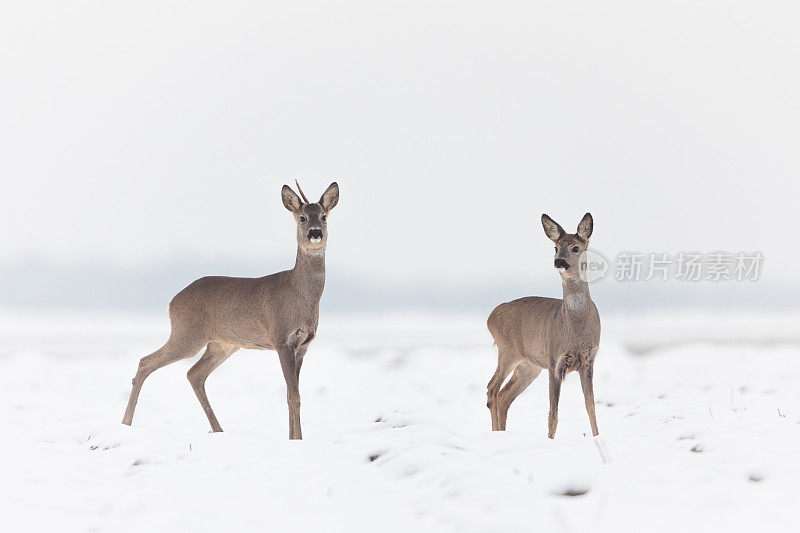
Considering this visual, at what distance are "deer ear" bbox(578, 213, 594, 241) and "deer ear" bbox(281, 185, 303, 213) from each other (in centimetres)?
326

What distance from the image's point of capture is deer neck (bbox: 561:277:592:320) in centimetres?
1008

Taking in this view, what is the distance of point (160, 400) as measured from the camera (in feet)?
42.4

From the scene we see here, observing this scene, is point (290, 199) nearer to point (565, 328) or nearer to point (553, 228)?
point (553, 228)

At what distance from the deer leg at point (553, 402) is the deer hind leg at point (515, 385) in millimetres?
1143

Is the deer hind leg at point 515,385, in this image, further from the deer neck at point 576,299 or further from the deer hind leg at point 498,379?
the deer neck at point 576,299

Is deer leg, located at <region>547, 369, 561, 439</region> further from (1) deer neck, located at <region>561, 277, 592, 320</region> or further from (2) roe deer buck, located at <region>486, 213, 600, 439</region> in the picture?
(1) deer neck, located at <region>561, 277, 592, 320</region>

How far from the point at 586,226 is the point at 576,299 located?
0.86 metres

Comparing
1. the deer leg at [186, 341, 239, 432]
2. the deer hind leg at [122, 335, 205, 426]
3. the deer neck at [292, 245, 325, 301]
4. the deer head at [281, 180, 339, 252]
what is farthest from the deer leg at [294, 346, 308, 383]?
the deer hind leg at [122, 335, 205, 426]

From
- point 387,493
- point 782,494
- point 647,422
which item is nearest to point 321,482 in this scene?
point 387,493

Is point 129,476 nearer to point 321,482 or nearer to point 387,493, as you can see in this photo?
point 321,482

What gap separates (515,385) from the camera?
1122 centimetres

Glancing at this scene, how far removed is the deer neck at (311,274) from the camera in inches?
397

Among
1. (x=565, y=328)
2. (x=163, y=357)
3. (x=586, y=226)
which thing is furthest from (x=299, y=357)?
(x=586, y=226)

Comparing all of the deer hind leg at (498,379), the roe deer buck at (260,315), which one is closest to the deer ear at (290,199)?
the roe deer buck at (260,315)
